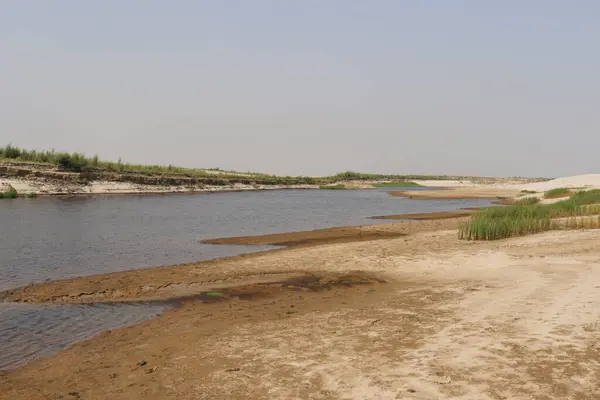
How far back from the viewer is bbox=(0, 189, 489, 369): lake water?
9367 mm

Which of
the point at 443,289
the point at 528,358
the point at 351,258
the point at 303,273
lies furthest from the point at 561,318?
the point at 351,258

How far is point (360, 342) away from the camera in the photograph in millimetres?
7582

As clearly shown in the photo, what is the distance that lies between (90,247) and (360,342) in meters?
15.4

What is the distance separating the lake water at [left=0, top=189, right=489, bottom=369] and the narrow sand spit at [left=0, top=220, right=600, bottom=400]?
38.5 inches

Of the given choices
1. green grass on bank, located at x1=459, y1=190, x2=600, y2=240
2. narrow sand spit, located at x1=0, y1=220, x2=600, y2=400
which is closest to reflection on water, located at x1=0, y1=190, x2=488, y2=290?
narrow sand spit, located at x1=0, y1=220, x2=600, y2=400

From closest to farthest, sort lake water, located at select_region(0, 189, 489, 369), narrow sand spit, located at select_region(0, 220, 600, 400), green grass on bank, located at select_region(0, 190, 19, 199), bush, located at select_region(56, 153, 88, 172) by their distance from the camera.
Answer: narrow sand spit, located at select_region(0, 220, 600, 400) < lake water, located at select_region(0, 189, 489, 369) < green grass on bank, located at select_region(0, 190, 19, 199) < bush, located at select_region(56, 153, 88, 172)

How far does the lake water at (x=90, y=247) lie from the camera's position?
30.7 feet

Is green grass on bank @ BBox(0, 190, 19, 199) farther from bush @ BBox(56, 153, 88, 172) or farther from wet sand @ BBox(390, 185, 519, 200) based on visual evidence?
wet sand @ BBox(390, 185, 519, 200)

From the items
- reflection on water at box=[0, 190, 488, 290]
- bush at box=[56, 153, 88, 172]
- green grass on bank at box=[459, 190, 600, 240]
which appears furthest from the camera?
bush at box=[56, 153, 88, 172]

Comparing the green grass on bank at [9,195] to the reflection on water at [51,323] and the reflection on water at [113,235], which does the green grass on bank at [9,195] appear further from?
the reflection on water at [51,323]

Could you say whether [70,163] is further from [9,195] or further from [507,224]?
[507,224]

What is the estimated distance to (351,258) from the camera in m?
16.3

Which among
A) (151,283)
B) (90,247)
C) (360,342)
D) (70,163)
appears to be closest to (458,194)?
(70,163)

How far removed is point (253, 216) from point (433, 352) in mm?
28284
